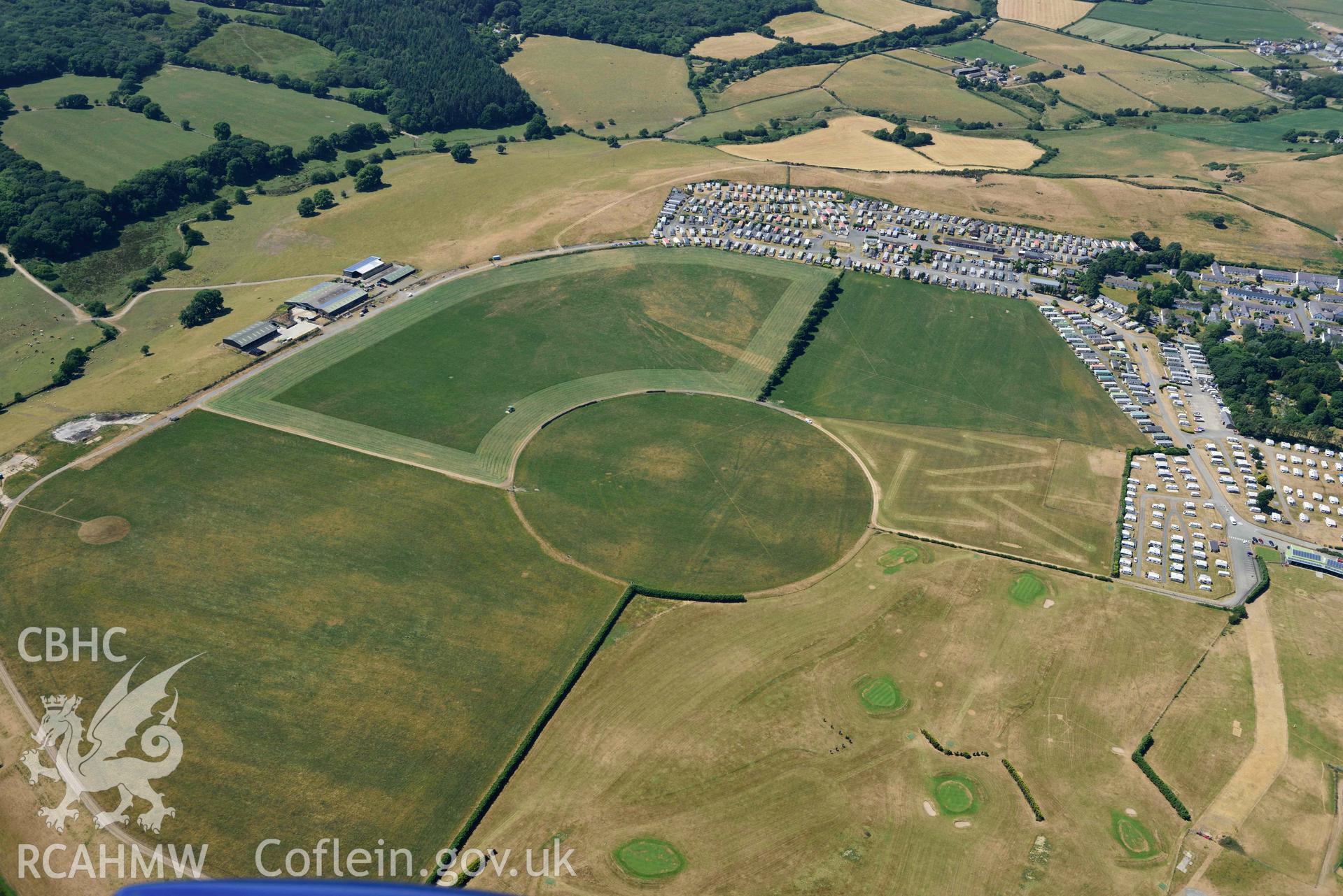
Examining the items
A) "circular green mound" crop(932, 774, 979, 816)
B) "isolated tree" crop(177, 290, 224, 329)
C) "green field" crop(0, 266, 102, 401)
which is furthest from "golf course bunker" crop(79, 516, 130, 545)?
"circular green mound" crop(932, 774, 979, 816)

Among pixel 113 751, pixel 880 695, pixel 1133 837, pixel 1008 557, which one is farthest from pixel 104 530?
pixel 1133 837

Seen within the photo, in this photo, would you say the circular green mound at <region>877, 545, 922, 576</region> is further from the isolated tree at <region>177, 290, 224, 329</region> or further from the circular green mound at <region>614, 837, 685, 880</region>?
the isolated tree at <region>177, 290, 224, 329</region>

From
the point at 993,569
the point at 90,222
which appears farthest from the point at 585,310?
the point at 90,222

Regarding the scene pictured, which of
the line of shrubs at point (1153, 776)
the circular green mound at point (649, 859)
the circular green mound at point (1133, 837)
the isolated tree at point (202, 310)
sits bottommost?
the circular green mound at point (1133, 837)

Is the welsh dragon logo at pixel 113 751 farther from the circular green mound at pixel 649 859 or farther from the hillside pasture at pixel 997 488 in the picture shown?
the hillside pasture at pixel 997 488

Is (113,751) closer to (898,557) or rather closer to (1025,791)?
(1025,791)

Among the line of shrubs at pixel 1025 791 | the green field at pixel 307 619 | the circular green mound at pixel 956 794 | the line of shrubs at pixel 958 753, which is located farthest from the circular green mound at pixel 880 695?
the green field at pixel 307 619
